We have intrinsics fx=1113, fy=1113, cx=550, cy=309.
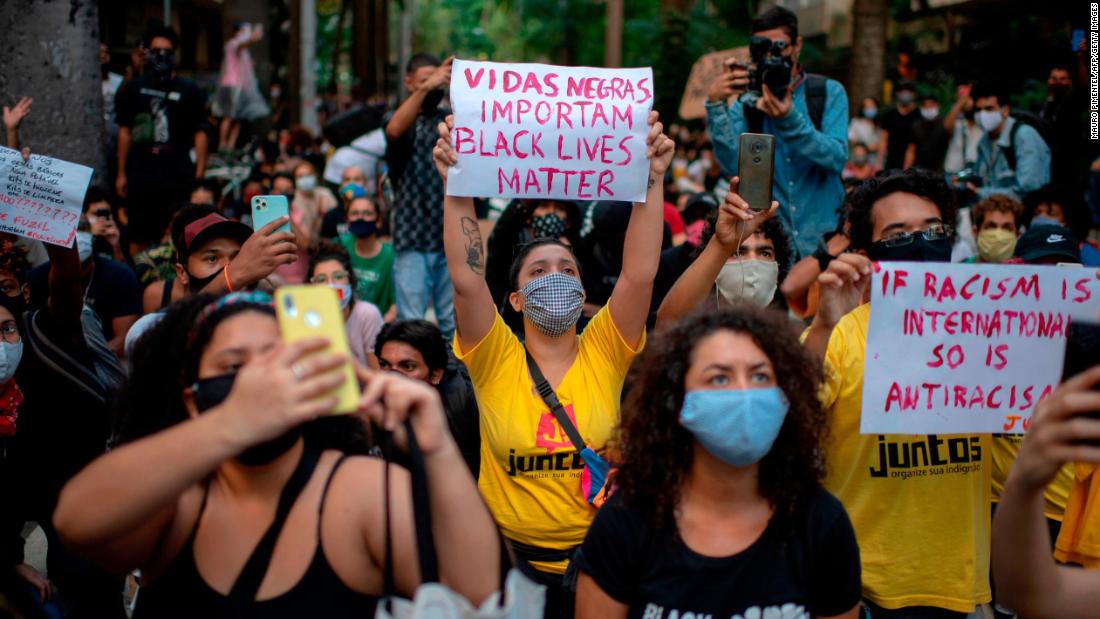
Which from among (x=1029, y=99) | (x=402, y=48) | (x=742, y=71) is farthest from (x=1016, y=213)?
(x=402, y=48)

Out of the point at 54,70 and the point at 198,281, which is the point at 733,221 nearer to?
the point at 198,281

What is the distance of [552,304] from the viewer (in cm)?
417

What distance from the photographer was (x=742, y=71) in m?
6.19

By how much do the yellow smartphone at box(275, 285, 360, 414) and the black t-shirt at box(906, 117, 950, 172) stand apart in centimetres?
1089

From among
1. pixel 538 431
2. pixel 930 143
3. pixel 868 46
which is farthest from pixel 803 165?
pixel 868 46

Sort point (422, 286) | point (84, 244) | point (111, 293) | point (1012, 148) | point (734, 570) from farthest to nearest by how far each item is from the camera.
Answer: point (1012, 148), point (422, 286), point (84, 244), point (111, 293), point (734, 570)

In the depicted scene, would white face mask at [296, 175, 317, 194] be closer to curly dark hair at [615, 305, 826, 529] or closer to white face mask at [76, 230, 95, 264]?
white face mask at [76, 230, 95, 264]

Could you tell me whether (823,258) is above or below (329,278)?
above

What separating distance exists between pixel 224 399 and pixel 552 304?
1778 mm

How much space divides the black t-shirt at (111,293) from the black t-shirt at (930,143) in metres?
8.82

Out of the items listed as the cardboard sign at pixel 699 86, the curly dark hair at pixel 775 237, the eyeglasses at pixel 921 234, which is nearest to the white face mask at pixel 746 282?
the curly dark hair at pixel 775 237

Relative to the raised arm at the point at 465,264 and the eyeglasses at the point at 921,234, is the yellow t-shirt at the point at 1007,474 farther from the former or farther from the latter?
the raised arm at the point at 465,264

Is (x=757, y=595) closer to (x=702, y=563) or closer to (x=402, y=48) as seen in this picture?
(x=702, y=563)

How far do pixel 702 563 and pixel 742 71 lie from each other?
398 centimetres
